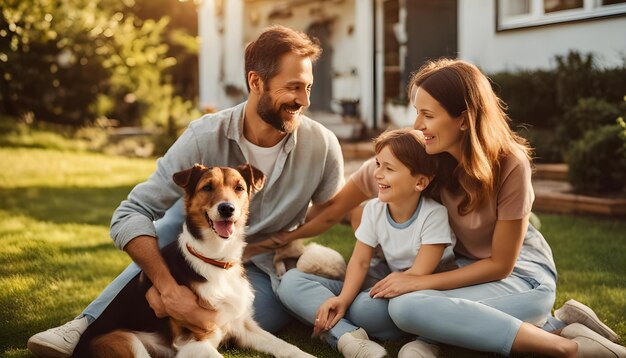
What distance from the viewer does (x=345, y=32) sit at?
571 inches

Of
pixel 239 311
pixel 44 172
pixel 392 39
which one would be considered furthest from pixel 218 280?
pixel 392 39

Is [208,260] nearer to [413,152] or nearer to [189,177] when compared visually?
[189,177]

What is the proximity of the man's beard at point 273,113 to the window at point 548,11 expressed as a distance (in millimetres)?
6429

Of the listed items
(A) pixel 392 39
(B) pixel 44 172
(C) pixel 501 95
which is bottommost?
(B) pixel 44 172

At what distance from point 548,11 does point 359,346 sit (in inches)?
310

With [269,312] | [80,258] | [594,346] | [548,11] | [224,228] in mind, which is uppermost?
[548,11]

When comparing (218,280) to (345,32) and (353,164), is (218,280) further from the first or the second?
(345,32)

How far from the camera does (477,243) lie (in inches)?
143

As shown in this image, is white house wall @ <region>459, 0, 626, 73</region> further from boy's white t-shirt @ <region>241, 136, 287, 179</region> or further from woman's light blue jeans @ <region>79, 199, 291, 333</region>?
woman's light blue jeans @ <region>79, 199, 291, 333</region>

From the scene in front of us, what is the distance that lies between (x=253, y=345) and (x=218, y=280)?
1.47 feet

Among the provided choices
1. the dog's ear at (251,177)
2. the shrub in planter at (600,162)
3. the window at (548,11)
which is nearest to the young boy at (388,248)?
the dog's ear at (251,177)

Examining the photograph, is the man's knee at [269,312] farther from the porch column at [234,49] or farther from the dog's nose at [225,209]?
the porch column at [234,49]

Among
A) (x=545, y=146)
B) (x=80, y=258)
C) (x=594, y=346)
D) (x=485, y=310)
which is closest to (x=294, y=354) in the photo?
(x=485, y=310)

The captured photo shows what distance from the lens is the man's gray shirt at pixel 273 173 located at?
3.72 metres
